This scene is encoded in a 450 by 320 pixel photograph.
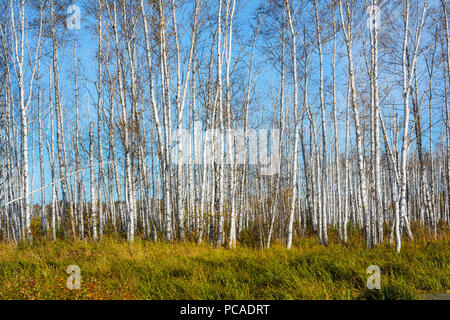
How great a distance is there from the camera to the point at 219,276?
409 cm

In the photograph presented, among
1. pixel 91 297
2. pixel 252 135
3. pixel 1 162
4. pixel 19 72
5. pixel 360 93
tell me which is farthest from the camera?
pixel 252 135

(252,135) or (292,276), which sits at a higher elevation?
(252,135)

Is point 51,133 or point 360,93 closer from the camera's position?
point 360,93

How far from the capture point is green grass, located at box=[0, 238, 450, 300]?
3.40m

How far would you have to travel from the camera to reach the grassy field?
3.40 metres

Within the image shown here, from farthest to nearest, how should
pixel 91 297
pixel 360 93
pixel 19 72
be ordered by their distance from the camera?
pixel 360 93 < pixel 19 72 < pixel 91 297

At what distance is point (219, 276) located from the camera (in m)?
4.09

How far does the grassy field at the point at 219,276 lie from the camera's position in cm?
340

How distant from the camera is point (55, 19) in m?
9.48

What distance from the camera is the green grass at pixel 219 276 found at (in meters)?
3.40
